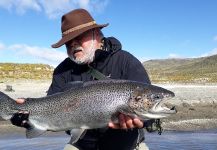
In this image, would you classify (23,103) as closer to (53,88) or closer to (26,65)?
(53,88)

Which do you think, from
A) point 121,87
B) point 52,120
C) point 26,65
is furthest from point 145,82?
point 26,65

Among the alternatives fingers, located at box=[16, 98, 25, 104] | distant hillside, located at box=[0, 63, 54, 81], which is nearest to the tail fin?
fingers, located at box=[16, 98, 25, 104]

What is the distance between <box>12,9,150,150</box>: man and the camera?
5840mm

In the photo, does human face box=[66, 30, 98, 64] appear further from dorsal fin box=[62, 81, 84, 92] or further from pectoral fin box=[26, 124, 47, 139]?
pectoral fin box=[26, 124, 47, 139]

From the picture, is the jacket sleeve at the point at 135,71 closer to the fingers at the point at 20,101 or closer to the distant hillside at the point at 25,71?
the fingers at the point at 20,101

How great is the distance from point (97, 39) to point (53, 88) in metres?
0.83

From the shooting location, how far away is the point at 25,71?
4447 centimetres

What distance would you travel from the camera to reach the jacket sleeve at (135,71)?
5.78 meters

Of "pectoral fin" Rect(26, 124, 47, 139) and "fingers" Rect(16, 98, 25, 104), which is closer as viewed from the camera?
"pectoral fin" Rect(26, 124, 47, 139)

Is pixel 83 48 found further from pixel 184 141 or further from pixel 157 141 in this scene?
pixel 184 141

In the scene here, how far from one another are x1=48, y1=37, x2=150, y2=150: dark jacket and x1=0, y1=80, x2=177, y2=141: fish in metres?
0.41

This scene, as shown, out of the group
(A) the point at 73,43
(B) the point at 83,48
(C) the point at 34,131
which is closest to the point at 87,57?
(B) the point at 83,48

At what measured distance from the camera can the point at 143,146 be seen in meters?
6.16

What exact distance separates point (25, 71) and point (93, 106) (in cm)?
3984
